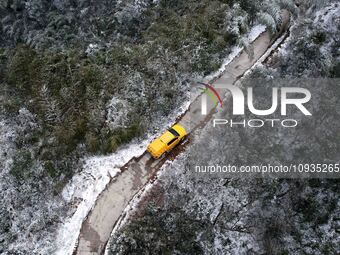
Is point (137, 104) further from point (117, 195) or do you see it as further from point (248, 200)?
point (248, 200)

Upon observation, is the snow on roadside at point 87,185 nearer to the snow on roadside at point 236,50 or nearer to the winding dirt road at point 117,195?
the winding dirt road at point 117,195

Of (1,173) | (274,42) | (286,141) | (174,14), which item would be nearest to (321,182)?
(286,141)

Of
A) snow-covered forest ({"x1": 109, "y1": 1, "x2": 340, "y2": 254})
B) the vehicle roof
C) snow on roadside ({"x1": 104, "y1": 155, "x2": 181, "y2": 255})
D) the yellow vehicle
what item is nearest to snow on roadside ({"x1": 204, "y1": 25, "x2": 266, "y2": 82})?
snow-covered forest ({"x1": 109, "y1": 1, "x2": 340, "y2": 254})

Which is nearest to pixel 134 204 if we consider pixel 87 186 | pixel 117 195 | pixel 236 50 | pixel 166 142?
pixel 117 195

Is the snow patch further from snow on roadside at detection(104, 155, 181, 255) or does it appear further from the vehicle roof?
snow on roadside at detection(104, 155, 181, 255)

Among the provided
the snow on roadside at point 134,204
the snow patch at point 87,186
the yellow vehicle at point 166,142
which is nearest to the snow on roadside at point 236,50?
the yellow vehicle at point 166,142

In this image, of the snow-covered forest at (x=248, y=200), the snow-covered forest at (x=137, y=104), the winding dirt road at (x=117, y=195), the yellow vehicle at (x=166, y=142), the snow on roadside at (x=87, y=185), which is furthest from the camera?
the yellow vehicle at (x=166, y=142)

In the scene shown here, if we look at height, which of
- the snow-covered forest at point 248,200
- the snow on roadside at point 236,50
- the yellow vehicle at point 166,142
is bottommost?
the snow-covered forest at point 248,200
